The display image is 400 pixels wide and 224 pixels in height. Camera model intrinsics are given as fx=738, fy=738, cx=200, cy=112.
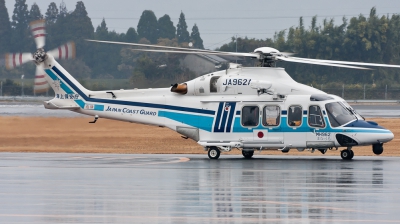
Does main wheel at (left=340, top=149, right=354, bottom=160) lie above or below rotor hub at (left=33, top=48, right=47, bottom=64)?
below

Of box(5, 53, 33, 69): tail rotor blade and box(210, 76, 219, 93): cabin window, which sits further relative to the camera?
box(5, 53, 33, 69): tail rotor blade

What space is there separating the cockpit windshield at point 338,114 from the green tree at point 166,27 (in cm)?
6782

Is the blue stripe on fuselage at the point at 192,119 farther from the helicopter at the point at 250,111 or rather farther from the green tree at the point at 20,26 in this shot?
the green tree at the point at 20,26

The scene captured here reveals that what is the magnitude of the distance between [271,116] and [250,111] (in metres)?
0.66

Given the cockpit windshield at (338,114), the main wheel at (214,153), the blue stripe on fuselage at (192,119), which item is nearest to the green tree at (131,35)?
the blue stripe on fuselage at (192,119)

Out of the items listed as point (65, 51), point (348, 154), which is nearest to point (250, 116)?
point (348, 154)

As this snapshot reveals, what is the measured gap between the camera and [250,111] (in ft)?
74.0

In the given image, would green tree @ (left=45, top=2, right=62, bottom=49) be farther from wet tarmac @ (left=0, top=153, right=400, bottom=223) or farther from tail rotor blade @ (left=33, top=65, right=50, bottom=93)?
wet tarmac @ (left=0, top=153, right=400, bottom=223)

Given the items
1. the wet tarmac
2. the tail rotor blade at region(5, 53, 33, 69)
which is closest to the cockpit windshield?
the wet tarmac

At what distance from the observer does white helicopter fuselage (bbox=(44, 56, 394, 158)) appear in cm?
2183

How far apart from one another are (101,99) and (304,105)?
655 cm

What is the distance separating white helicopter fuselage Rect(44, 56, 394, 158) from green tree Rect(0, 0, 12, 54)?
45.9 metres

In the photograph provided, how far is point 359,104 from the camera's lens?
58.1 metres

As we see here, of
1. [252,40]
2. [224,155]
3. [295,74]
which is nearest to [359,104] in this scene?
[295,74]
